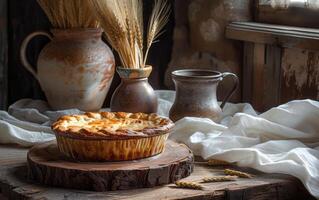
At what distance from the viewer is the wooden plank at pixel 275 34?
1.64 m

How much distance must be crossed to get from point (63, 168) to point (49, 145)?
189mm

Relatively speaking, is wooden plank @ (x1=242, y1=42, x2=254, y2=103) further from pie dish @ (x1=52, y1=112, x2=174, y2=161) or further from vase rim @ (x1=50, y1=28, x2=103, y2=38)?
pie dish @ (x1=52, y1=112, x2=174, y2=161)

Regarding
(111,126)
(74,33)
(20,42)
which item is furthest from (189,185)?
(20,42)

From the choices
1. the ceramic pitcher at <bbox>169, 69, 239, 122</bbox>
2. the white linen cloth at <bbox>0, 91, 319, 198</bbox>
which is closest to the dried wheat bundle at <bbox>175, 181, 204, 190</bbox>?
the white linen cloth at <bbox>0, 91, 319, 198</bbox>

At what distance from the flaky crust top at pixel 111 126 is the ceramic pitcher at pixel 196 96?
18 centimetres

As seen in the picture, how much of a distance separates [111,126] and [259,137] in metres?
0.33

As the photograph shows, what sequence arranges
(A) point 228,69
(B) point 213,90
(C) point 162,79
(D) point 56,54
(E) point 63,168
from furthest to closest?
(C) point 162,79
(A) point 228,69
(D) point 56,54
(B) point 213,90
(E) point 63,168

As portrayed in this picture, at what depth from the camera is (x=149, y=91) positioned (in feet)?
5.06

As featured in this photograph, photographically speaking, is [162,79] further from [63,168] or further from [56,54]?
[63,168]

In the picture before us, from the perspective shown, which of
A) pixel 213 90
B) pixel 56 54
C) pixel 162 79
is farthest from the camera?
pixel 162 79

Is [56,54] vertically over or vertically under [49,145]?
over

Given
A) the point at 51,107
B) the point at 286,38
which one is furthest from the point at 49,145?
the point at 286,38

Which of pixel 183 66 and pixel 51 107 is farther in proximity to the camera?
pixel 183 66

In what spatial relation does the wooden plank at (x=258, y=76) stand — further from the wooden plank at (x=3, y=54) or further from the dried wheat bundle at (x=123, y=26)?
the wooden plank at (x=3, y=54)
